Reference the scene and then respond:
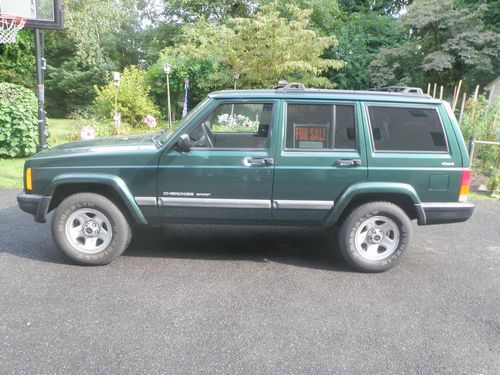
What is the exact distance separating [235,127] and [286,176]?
3.67 ft

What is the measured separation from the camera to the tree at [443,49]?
18.6m

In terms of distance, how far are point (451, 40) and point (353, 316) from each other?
1925 cm

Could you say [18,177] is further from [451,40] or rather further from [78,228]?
[451,40]

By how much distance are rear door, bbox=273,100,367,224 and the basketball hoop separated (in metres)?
6.22

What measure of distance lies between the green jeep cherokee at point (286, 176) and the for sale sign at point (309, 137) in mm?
10

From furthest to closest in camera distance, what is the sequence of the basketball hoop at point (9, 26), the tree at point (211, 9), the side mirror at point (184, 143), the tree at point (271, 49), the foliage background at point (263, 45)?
the tree at point (211, 9), the foliage background at point (263, 45), the tree at point (271, 49), the basketball hoop at point (9, 26), the side mirror at point (184, 143)

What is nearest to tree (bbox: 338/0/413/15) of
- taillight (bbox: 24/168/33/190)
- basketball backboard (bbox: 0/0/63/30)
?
basketball backboard (bbox: 0/0/63/30)

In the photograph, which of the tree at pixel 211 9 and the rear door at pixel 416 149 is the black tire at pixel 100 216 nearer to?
the rear door at pixel 416 149

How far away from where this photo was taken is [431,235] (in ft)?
18.6

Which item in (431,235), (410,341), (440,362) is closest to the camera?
(440,362)

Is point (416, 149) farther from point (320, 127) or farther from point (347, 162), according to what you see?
point (320, 127)

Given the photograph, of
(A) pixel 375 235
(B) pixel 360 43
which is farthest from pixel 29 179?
(B) pixel 360 43

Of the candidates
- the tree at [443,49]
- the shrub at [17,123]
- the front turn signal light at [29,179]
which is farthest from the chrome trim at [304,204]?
the tree at [443,49]

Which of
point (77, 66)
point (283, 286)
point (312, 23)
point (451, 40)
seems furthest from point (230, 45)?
point (77, 66)
